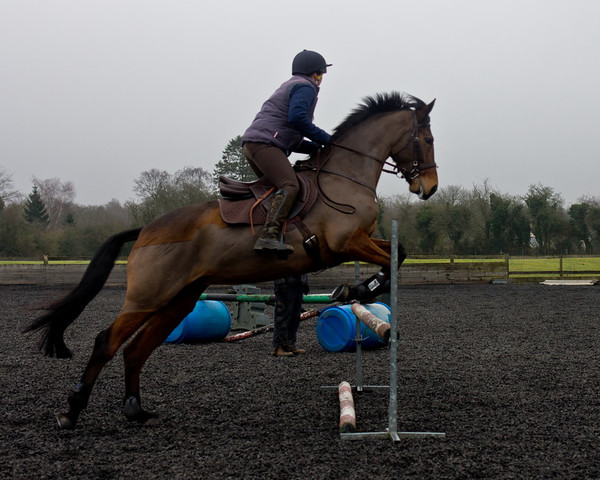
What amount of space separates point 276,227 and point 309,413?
1.51 metres

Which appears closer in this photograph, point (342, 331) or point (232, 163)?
point (342, 331)

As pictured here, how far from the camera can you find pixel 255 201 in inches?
179

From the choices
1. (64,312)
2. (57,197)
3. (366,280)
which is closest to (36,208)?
(57,197)

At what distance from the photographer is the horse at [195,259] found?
4402mm

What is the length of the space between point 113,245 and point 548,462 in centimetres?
354

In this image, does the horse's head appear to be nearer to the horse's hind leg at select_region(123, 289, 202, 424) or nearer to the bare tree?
the horse's hind leg at select_region(123, 289, 202, 424)

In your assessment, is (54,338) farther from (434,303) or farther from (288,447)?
(434,303)

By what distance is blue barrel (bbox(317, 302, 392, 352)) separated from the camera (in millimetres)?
7691

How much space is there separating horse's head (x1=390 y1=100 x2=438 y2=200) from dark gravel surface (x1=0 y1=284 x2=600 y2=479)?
1812mm

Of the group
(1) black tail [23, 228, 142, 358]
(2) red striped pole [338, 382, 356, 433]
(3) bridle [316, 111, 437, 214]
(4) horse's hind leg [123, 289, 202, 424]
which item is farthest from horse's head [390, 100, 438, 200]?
(1) black tail [23, 228, 142, 358]

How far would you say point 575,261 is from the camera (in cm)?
2847

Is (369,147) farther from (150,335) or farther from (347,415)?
(150,335)

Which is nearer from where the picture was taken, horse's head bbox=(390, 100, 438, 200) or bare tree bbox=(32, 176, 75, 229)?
horse's head bbox=(390, 100, 438, 200)

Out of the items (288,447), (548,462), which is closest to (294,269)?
(288,447)
